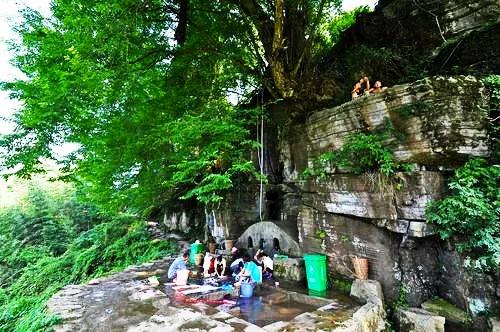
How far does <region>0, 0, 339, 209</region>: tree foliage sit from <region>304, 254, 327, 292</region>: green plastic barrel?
2.80 meters

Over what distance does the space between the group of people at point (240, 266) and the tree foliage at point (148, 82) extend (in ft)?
5.43

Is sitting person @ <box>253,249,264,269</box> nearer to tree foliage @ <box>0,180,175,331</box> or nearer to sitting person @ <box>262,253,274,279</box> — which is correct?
sitting person @ <box>262,253,274,279</box>

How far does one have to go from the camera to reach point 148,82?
7805 millimetres

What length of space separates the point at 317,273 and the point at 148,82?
248 inches

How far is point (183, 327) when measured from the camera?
165 inches

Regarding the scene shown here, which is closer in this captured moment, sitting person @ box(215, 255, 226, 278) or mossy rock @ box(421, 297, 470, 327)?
mossy rock @ box(421, 297, 470, 327)

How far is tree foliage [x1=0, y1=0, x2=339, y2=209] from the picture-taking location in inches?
259

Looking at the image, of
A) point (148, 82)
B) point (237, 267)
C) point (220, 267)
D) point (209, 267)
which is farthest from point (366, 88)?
point (209, 267)

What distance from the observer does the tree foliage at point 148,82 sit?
6.58m

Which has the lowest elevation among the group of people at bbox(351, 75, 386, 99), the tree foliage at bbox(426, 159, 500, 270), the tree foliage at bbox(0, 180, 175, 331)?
the tree foliage at bbox(0, 180, 175, 331)

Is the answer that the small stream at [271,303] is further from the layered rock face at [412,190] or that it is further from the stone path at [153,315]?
the layered rock face at [412,190]

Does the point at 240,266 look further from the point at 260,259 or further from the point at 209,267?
the point at 209,267

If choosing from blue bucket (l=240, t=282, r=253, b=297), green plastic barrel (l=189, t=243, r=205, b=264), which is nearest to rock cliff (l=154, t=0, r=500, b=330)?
green plastic barrel (l=189, t=243, r=205, b=264)

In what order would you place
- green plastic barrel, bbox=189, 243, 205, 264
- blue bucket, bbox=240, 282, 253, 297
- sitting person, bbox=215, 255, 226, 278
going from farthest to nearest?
1. green plastic barrel, bbox=189, 243, 205, 264
2. sitting person, bbox=215, 255, 226, 278
3. blue bucket, bbox=240, 282, 253, 297
